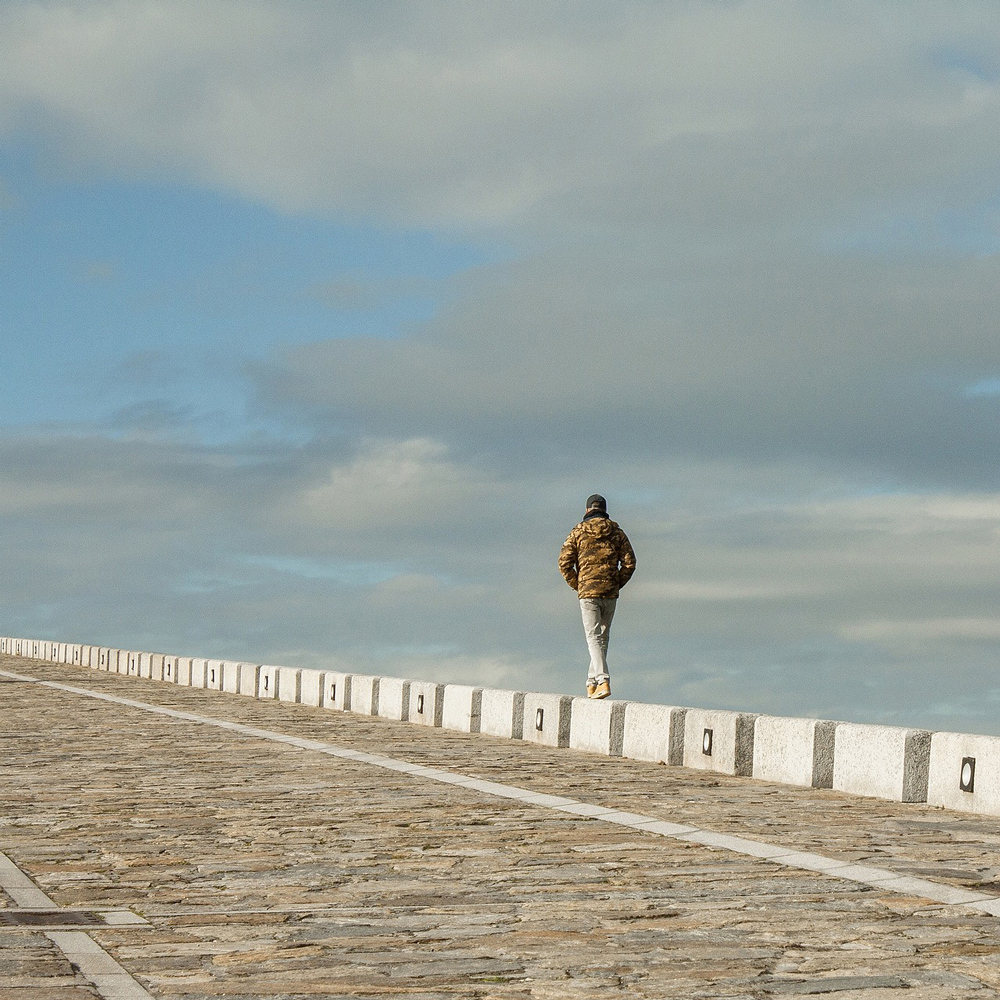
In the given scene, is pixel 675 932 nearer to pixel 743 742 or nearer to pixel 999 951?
pixel 999 951

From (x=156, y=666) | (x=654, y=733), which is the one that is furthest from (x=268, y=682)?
(x=654, y=733)

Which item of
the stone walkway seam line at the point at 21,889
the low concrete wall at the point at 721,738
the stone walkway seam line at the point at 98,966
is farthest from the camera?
the low concrete wall at the point at 721,738

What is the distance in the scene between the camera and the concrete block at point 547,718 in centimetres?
1841

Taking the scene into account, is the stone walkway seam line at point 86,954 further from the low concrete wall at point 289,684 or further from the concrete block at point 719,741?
the low concrete wall at point 289,684

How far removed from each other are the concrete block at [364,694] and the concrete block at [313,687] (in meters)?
1.54

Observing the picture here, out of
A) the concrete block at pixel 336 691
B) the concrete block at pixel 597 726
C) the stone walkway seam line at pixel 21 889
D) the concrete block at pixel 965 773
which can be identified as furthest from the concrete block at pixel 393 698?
the stone walkway seam line at pixel 21 889

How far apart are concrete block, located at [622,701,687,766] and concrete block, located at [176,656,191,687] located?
69.1 feet

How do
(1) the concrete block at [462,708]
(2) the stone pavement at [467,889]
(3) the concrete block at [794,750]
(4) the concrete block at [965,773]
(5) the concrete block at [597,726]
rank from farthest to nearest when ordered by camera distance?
(1) the concrete block at [462,708] < (5) the concrete block at [597,726] < (3) the concrete block at [794,750] < (4) the concrete block at [965,773] < (2) the stone pavement at [467,889]

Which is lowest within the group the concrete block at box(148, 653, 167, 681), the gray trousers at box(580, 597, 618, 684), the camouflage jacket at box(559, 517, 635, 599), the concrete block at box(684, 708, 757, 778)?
the concrete block at box(148, 653, 167, 681)

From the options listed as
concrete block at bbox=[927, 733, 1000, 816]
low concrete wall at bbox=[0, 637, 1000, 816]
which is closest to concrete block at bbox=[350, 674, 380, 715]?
low concrete wall at bbox=[0, 637, 1000, 816]

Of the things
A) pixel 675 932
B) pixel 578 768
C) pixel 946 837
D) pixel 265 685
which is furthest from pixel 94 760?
pixel 265 685

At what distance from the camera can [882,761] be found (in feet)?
42.3

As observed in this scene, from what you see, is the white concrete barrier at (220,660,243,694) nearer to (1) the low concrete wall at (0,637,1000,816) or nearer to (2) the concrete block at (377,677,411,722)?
(1) the low concrete wall at (0,637,1000,816)

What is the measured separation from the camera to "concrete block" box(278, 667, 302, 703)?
28844 millimetres
